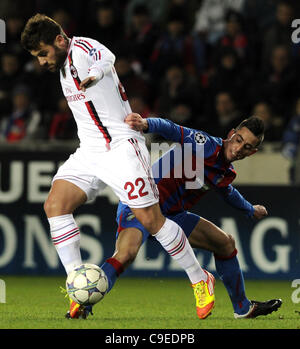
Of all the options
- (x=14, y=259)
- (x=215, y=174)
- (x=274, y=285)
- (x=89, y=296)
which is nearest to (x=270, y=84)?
(x=274, y=285)

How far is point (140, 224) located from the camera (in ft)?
22.4

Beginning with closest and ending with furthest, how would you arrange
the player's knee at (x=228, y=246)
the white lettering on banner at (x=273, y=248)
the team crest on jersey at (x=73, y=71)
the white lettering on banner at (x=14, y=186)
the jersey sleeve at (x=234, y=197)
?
1. the team crest on jersey at (x=73, y=71)
2. the player's knee at (x=228, y=246)
3. the jersey sleeve at (x=234, y=197)
4. the white lettering on banner at (x=273, y=248)
5. the white lettering on banner at (x=14, y=186)

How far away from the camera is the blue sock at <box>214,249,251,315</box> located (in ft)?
22.8

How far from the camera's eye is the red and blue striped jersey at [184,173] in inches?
264

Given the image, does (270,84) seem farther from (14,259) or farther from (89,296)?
(89,296)

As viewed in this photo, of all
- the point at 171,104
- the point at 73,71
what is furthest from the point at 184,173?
the point at 171,104

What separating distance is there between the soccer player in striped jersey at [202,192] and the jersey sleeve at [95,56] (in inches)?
25.5

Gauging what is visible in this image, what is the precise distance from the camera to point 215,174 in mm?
6910

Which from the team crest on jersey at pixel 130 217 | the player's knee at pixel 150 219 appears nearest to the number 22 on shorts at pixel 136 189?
the player's knee at pixel 150 219

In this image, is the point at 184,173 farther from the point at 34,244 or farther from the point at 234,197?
the point at 34,244

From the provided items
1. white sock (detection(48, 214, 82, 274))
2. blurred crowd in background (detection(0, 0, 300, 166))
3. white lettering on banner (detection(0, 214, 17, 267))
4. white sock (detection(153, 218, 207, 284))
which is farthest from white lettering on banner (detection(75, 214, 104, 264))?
white sock (detection(153, 218, 207, 284))

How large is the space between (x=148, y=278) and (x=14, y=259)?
4.65 ft

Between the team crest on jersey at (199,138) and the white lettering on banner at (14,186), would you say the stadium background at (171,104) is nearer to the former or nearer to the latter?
the white lettering on banner at (14,186)

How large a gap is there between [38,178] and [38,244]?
2.28 ft
